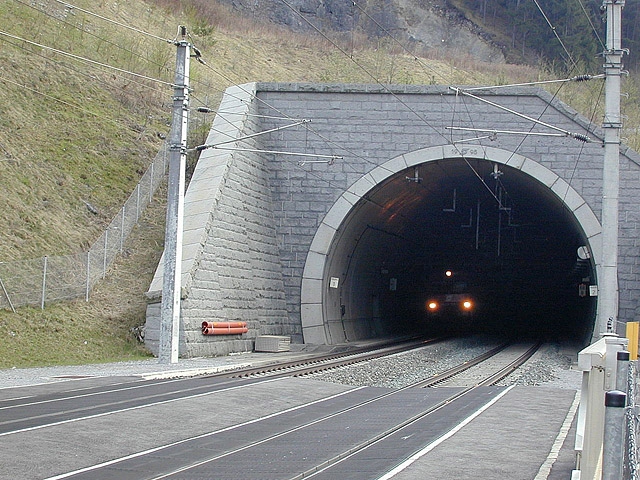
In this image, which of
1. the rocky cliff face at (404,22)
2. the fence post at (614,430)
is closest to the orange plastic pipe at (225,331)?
the fence post at (614,430)

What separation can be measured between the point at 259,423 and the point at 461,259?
36.6 metres

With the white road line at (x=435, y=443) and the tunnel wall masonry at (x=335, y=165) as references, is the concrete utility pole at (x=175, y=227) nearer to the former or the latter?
the tunnel wall masonry at (x=335, y=165)

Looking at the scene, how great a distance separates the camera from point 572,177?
27344mm

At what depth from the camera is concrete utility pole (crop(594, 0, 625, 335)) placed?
19531 millimetres

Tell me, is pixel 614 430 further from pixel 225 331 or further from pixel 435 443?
pixel 225 331

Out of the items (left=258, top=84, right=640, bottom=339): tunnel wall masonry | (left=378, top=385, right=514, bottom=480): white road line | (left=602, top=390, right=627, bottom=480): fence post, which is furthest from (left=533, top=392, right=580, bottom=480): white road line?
(left=258, top=84, right=640, bottom=339): tunnel wall masonry

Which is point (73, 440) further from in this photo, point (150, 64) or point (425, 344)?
point (150, 64)

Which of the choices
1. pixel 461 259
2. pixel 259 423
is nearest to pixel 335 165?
pixel 259 423

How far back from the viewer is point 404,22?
83625 mm

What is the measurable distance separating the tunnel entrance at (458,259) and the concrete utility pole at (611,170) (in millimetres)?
7632

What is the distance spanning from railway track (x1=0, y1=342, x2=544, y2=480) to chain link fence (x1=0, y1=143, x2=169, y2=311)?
22.2 ft

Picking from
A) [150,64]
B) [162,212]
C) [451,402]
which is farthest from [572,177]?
[150,64]

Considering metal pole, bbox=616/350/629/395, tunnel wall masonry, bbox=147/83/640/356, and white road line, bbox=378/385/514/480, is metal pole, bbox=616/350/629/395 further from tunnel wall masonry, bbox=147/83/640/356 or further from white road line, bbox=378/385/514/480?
tunnel wall masonry, bbox=147/83/640/356

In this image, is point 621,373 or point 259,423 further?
point 259,423
